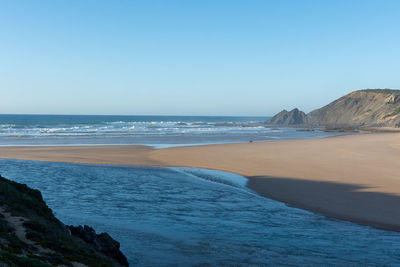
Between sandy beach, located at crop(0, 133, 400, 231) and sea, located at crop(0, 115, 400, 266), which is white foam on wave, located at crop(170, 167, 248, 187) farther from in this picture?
sandy beach, located at crop(0, 133, 400, 231)

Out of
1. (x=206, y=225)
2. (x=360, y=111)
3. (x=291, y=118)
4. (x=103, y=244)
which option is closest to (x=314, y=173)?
(x=206, y=225)

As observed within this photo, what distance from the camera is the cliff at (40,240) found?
18.3ft

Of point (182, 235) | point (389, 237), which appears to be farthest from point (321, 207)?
point (182, 235)

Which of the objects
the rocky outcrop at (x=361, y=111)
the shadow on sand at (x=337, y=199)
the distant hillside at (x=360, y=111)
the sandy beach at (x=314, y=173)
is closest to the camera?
the shadow on sand at (x=337, y=199)

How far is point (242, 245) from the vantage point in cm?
873

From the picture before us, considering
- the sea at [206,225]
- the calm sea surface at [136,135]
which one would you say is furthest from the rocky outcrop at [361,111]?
the sea at [206,225]

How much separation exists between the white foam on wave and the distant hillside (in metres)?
70.8

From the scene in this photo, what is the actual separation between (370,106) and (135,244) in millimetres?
104404

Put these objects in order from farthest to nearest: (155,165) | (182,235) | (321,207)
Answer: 1. (155,165)
2. (321,207)
3. (182,235)

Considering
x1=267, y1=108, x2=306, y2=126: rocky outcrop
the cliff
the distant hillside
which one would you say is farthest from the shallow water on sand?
x1=267, y1=108, x2=306, y2=126: rocky outcrop

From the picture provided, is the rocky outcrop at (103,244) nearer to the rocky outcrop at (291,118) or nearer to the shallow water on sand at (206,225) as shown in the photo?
the shallow water on sand at (206,225)

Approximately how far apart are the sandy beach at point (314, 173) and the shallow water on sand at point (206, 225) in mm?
1173

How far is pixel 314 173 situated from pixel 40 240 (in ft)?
50.6

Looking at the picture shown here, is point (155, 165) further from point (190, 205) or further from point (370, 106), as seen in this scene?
point (370, 106)
